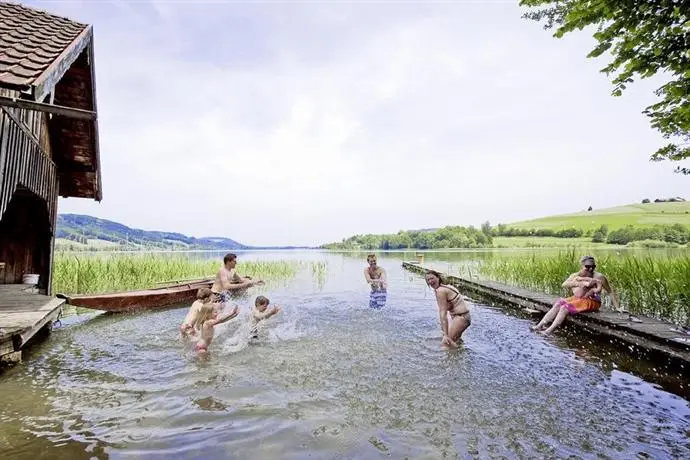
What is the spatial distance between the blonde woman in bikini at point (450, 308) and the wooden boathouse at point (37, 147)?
580 centimetres

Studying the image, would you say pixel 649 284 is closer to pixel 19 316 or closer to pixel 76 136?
pixel 19 316

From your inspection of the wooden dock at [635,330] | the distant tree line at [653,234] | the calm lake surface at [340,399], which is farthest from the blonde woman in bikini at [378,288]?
the distant tree line at [653,234]

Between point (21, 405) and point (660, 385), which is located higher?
point (21, 405)

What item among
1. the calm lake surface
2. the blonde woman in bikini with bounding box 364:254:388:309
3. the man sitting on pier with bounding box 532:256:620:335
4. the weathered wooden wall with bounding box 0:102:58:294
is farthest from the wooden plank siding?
the man sitting on pier with bounding box 532:256:620:335

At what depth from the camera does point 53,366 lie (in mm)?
6070

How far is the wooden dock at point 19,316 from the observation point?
5053 millimetres

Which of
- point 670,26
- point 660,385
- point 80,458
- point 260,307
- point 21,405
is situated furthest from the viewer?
point 260,307

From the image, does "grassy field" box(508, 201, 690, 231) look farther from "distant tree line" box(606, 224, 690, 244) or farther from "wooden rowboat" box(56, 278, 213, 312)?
"wooden rowboat" box(56, 278, 213, 312)

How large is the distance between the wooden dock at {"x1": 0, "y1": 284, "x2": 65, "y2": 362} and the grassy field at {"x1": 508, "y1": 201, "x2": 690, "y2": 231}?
78.1 m

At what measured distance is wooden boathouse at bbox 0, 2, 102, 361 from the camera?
4309 millimetres

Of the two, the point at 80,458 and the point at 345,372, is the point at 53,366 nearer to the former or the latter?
the point at 80,458

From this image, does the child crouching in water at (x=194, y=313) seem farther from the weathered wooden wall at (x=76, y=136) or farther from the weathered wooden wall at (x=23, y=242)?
the weathered wooden wall at (x=76, y=136)

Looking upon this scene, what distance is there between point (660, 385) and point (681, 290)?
14.8ft

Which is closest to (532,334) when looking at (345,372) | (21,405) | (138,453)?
(345,372)
